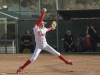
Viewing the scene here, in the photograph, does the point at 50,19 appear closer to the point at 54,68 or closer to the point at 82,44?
the point at 82,44

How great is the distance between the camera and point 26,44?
20.7m

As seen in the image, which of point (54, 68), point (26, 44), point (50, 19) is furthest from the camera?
point (50, 19)

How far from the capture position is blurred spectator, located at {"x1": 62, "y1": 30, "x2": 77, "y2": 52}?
2038 centimetres

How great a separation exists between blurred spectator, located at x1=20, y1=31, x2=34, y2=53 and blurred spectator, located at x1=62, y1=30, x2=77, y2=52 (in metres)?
1.99

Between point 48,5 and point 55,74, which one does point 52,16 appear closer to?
point 48,5

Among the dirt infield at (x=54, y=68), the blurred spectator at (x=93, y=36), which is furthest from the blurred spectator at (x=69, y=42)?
the dirt infield at (x=54, y=68)

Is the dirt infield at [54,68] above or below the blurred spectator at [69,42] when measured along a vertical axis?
above

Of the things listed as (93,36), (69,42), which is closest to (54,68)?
(69,42)

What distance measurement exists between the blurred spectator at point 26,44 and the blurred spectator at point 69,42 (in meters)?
1.99

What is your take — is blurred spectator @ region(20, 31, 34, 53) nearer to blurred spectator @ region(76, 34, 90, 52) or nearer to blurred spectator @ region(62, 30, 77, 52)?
blurred spectator @ region(62, 30, 77, 52)

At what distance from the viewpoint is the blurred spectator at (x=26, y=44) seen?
67.8 feet

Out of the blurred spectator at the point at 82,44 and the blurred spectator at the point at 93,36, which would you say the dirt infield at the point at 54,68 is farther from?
the blurred spectator at the point at 82,44

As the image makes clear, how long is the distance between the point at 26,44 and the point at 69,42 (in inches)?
99.3

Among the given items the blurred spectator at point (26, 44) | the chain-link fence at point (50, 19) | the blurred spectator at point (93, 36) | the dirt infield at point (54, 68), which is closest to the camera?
the dirt infield at point (54, 68)
